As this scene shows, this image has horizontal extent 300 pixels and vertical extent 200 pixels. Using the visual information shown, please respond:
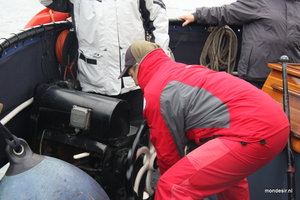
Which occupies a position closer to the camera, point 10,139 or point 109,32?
point 10,139

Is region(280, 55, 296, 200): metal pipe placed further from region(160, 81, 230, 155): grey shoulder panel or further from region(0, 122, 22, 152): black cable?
region(0, 122, 22, 152): black cable

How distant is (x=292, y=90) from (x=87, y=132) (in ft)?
4.66

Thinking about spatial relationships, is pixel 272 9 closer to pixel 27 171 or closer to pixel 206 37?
pixel 206 37

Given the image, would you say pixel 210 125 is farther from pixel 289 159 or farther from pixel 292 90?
pixel 292 90

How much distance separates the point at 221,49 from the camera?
3.47 m

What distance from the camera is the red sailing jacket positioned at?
165cm

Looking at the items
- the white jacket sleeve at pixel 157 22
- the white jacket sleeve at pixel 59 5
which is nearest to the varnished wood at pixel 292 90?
the white jacket sleeve at pixel 157 22

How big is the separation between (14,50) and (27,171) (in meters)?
→ 1.05

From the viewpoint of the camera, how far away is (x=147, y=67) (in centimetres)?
184

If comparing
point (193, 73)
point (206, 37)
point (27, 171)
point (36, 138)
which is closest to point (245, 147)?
point (193, 73)

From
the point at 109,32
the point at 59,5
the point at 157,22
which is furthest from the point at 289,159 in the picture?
the point at 59,5

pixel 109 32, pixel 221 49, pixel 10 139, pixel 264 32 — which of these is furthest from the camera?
pixel 221 49

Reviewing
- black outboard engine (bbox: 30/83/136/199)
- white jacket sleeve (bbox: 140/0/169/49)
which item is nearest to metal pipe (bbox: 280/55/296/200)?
white jacket sleeve (bbox: 140/0/169/49)

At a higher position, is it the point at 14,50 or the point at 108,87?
the point at 14,50
